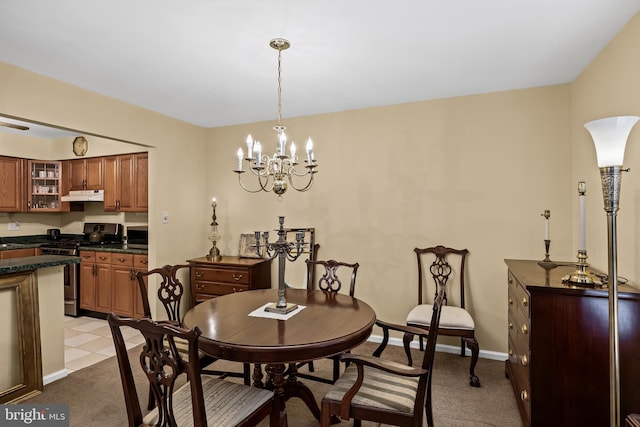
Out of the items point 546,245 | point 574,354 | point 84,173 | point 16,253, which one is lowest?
point 574,354

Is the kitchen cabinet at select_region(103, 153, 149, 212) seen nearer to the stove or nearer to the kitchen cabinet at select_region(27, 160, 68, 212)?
the stove

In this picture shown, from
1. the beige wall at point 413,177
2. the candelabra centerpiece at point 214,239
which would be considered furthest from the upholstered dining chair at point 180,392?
the candelabra centerpiece at point 214,239

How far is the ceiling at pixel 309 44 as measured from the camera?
6.29 ft

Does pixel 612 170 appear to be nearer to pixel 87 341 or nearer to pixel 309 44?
pixel 309 44

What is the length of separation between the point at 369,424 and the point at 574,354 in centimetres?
129

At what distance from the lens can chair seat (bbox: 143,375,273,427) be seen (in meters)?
1.54

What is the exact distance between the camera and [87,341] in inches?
147

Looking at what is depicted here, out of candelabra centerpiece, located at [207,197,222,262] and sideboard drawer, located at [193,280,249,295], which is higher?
candelabra centerpiece, located at [207,197,222,262]

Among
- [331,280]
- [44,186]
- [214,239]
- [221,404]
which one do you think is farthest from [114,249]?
[221,404]

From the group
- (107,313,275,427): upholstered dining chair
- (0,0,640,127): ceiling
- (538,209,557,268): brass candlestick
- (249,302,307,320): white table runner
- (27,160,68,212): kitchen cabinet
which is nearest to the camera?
(107,313,275,427): upholstered dining chair

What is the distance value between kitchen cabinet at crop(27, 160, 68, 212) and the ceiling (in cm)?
287

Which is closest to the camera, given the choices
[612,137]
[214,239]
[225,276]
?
[612,137]

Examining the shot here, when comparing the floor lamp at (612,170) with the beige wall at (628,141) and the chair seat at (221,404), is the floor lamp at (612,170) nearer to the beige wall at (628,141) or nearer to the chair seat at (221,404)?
the beige wall at (628,141)

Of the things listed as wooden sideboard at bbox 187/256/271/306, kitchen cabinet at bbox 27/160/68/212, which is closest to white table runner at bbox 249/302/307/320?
wooden sideboard at bbox 187/256/271/306
